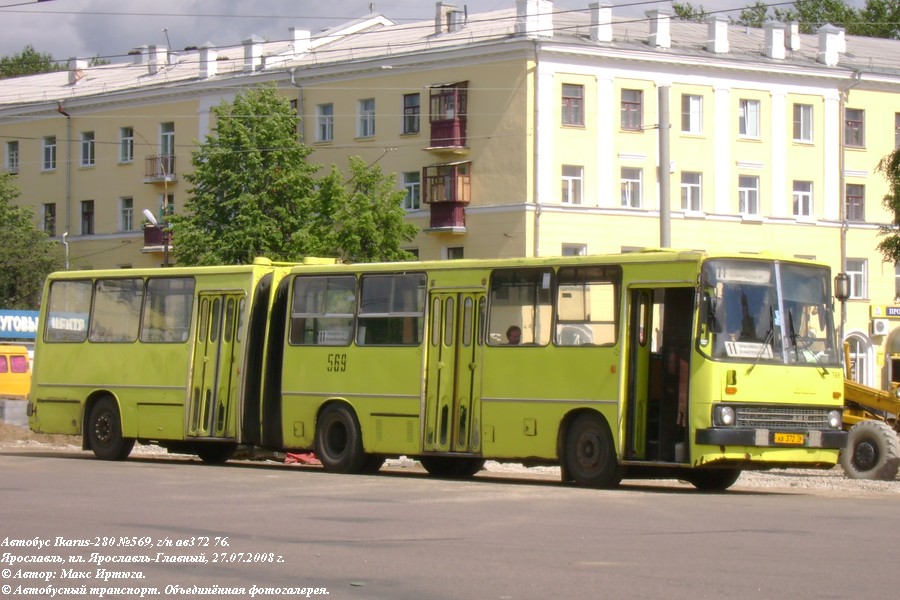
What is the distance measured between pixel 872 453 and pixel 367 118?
39.1 metres

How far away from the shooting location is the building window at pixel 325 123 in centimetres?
6275

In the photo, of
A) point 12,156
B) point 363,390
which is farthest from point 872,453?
point 12,156

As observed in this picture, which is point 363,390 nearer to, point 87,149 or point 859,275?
point 859,275

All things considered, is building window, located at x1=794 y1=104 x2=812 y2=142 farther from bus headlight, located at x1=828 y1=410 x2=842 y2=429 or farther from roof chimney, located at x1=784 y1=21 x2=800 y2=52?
bus headlight, located at x1=828 y1=410 x2=842 y2=429

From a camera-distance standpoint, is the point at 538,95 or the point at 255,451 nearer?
the point at 255,451

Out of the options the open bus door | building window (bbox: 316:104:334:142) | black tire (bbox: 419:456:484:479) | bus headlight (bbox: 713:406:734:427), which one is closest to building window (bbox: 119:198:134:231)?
building window (bbox: 316:104:334:142)

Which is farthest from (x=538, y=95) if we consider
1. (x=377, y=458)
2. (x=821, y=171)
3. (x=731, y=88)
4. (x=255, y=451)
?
(x=377, y=458)

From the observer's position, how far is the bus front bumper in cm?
1859

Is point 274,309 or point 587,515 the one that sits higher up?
point 274,309

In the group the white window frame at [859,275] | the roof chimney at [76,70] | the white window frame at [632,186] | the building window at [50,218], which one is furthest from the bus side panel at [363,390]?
the roof chimney at [76,70]

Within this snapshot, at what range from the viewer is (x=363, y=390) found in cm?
2259

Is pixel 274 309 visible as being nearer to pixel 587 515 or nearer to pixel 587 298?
pixel 587 298

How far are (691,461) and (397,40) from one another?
1805 inches

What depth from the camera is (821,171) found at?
61.8 meters
